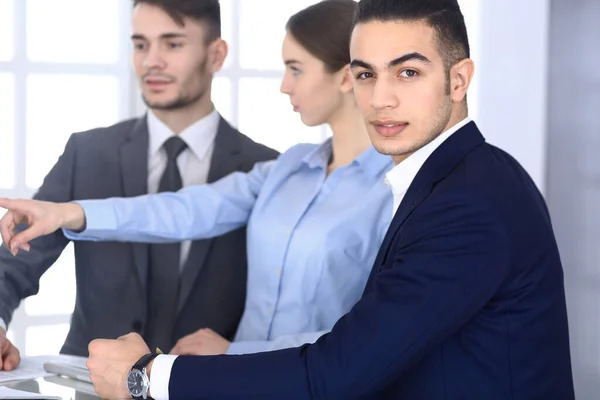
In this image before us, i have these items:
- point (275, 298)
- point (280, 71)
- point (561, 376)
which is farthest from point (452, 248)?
point (280, 71)

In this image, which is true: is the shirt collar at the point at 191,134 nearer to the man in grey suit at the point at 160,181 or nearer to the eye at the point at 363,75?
the man in grey suit at the point at 160,181

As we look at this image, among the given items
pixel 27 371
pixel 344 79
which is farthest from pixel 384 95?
pixel 27 371

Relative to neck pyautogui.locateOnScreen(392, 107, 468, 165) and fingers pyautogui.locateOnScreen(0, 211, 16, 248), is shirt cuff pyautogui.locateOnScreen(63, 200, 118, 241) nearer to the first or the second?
fingers pyautogui.locateOnScreen(0, 211, 16, 248)

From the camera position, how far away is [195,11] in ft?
9.76

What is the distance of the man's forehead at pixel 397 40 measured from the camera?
1.82m

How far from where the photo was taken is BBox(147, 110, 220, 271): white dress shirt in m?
2.95

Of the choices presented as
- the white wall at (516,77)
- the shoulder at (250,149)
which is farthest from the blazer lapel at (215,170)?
the white wall at (516,77)

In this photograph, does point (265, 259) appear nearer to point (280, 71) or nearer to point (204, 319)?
point (204, 319)

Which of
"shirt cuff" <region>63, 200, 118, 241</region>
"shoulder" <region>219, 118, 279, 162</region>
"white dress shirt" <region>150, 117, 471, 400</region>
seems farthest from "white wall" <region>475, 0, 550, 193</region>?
"white dress shirt" <region>150, 117, 471, 400</region>

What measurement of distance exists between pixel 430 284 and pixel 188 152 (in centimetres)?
151

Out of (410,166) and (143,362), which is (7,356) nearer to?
(143,362)

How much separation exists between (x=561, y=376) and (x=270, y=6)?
2.38 m

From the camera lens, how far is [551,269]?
1.71m

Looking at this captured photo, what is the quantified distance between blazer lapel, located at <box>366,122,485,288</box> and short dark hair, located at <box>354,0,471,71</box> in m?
0.16
